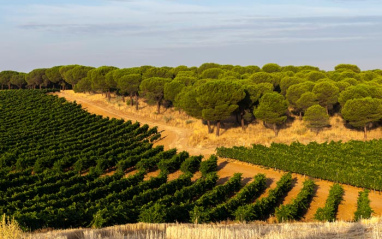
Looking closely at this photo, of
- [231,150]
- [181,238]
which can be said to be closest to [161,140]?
[231,150]

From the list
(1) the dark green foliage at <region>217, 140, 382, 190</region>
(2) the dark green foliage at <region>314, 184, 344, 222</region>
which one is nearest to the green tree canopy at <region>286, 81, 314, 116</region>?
(1) the dark green foliage at <region>217, 140, 382, 190</region>

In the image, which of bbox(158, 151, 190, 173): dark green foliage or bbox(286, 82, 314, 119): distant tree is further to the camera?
bbox(286, 82, 314, 119): distant tree

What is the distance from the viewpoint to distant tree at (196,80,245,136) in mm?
51719

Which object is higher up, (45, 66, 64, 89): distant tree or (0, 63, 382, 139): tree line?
(45, 66, 64, 89): distant tree

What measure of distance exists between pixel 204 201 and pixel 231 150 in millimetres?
18085

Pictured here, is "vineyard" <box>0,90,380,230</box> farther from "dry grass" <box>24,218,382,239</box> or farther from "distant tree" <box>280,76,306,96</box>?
"distant tree" <box>280,76,306,96</box>

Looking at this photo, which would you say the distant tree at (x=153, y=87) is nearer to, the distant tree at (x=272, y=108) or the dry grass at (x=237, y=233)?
the distant tree at (x=272, y=108)

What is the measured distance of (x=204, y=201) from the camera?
86.4ft

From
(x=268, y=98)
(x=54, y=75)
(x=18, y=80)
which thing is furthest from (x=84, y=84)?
(x=268, y=98)

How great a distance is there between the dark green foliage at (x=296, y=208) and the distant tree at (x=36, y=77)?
10751 cm

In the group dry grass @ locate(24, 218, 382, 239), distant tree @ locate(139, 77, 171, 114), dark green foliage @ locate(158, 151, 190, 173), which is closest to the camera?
dry grass @ locate(24, 218, 382, 239)

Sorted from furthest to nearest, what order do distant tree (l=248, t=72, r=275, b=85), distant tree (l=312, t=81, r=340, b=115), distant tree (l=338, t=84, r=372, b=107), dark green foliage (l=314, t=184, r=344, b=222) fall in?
distant tree (l=248, t=72, r=275, b=85)
distant tree (l=312, t=81, r=340, b=115)
distant tree (l=338, t=84, r=372, b=107)
dark green foliage (l=314, t=184, r=344, b=222)

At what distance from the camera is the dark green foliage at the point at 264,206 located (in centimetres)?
2380

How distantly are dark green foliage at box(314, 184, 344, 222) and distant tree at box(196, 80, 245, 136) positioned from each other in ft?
78.6
